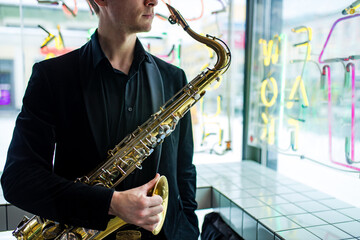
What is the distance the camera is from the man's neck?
1.03 m

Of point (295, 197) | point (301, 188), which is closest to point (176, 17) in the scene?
point (295, 197)

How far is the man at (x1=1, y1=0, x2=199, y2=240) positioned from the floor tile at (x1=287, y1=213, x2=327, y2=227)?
0.63m

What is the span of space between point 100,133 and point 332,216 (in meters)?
1.27

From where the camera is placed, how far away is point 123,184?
1014 millimetres

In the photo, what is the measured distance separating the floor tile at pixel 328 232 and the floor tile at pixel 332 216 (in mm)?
82

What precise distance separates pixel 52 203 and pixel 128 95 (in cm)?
41

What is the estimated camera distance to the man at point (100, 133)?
812 millimetres

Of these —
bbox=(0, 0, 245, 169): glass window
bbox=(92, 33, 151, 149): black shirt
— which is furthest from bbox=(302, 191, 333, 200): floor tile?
bbox=(92, 33, 151, 149): black shirt

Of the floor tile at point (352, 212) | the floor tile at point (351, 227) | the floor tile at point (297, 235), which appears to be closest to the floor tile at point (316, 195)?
the floor tile at point (352, 212)

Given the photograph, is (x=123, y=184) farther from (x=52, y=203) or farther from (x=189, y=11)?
(x=189, y=11)

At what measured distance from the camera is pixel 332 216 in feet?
4.96

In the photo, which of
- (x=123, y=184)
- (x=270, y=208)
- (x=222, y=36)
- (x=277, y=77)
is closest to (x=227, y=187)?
(x=270, y=208)

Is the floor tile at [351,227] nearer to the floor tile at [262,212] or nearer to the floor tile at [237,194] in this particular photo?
the floor tile at [262,212]

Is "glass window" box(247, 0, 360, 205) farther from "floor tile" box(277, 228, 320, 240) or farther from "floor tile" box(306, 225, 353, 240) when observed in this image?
"floor tile" box(277, 228, 320, 240)
